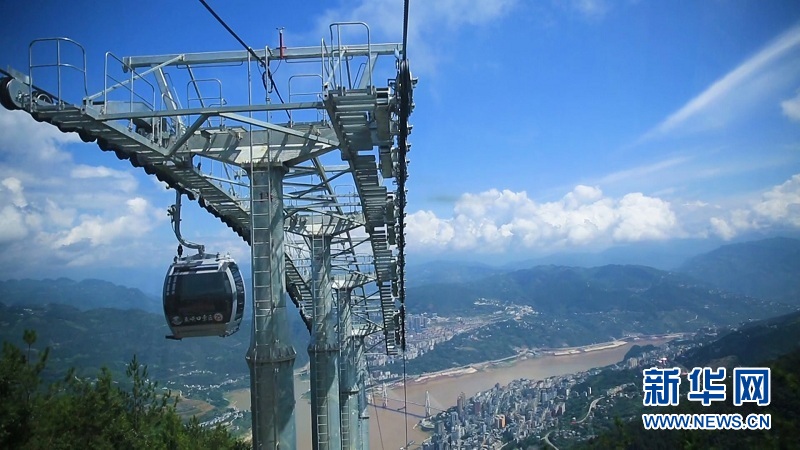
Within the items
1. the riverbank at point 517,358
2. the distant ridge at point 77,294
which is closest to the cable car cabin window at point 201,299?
the distant ridge at point 77,294

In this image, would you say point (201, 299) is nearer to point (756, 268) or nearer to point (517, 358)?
point (756, 268)

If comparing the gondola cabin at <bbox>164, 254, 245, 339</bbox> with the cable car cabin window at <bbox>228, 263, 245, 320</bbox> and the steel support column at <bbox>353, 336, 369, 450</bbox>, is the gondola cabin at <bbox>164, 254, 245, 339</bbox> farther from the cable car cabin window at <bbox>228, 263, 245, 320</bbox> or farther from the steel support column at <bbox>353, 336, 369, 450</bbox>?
the steel support column at <bbox>353, 336, 369, 450</bbox>

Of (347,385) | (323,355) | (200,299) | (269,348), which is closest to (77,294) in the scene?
(347,385)

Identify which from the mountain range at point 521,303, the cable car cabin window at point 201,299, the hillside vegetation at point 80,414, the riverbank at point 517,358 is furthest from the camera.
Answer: the riverbank at point 517,358

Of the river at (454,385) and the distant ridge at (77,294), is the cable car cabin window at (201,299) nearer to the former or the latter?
the distant ridge at (77,294)

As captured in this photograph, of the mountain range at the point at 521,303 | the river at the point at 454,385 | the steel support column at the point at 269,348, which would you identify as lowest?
the river at the point at 454,385

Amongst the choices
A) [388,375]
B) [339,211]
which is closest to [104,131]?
[339,211]
